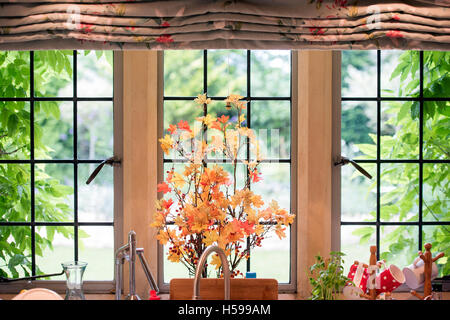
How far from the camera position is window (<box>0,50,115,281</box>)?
2.76m

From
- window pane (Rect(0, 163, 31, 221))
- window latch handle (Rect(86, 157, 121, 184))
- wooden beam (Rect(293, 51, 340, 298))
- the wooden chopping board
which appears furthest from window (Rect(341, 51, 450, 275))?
window pane (Rect(0, 163, 31, 221))

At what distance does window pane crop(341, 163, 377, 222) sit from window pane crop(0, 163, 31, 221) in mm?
1720

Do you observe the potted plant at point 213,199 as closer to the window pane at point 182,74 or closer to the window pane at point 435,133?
the window pane at point 182,74

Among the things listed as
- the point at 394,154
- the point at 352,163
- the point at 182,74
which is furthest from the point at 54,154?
the point at 394,154

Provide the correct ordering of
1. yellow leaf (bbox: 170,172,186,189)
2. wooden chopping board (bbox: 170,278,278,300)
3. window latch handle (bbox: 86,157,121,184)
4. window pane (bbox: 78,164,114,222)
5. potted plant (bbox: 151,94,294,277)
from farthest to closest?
window pane (bbox: 78,164,114,222) < window latch handle (bbox: 86,157,121,184) < yellow leaf (bbox: 170,172,186,189) < potted plant (bbox: 151,94,294,277) < wooden chopping board (bbox: 170,278,278,300)

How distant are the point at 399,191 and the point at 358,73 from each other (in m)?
0.68

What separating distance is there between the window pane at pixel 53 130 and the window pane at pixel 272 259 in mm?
1152

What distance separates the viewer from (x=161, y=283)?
2768 mm

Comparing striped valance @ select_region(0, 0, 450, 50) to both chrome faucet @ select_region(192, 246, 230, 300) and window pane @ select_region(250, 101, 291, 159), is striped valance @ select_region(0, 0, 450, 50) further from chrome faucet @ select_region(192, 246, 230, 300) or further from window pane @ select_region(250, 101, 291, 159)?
chrome faucet @ select_region(192, 246, 230, 300)

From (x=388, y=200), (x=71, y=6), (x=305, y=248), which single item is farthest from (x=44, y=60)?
(x=388, y=200)

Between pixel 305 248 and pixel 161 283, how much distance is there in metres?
0.80
